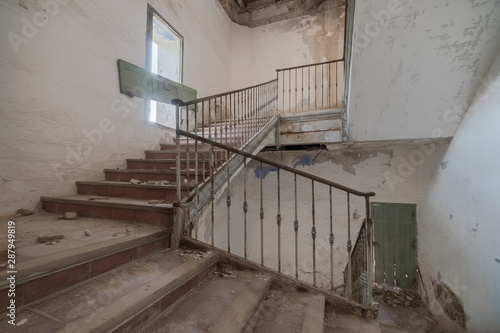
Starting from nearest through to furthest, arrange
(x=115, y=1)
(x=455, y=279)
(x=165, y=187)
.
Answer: (x=165, y=187)
(x=455, y=279)
(x=115, y=1)

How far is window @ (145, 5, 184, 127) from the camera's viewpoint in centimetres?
449

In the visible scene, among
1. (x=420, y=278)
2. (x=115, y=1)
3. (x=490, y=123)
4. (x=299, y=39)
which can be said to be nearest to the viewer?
(x=490, y=123)

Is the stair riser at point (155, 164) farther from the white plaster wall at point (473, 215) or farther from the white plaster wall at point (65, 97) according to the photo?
the white plaster wall at point (473, 215)

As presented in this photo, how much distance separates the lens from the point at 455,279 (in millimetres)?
3316

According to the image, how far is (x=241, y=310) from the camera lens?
1.52 m

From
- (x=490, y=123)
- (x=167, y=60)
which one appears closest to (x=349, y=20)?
(x=490, y=123)

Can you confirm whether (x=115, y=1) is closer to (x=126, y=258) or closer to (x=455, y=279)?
(x=126, y=258)

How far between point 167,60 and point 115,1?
Result: 152 cm

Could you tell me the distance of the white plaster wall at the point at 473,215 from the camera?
2625 millimetres

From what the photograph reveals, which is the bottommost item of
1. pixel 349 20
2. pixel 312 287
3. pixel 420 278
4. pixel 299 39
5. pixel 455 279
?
pixel 420 278

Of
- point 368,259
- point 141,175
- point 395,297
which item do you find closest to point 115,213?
point 141,175

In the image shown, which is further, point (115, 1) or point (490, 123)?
point (115, 1)

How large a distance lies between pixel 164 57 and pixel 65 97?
2636 millimetres

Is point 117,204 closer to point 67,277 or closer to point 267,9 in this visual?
point 67,277
